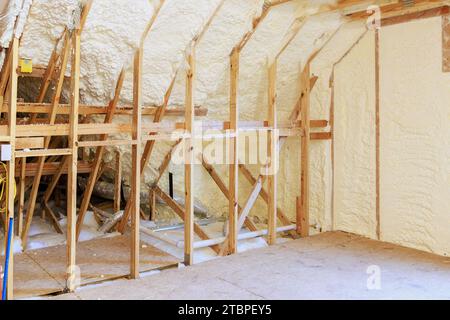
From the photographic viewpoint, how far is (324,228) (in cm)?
479

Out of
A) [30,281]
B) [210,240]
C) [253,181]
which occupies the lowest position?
[30,281]

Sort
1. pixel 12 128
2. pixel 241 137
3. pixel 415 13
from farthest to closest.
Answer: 1. pixel 241 137
2. pixel 415 13
3. pixel 12 128

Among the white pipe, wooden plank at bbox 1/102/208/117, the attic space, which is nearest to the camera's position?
the attic space

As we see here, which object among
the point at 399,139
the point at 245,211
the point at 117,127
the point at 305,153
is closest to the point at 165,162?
the point at 245,211

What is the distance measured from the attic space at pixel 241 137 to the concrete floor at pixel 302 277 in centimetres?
2

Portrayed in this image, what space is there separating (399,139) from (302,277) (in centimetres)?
178

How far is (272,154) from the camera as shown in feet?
14.4

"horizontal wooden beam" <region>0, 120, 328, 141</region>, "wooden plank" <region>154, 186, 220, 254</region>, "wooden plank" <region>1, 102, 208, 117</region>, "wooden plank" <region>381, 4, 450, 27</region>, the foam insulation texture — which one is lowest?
"wooden plank" <region>154, 186, 220, 254</region>

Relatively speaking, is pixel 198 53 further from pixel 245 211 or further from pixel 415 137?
pixel 415 137

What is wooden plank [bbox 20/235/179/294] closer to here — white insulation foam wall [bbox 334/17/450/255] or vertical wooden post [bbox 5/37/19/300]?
vertical wooden post [bbox 5/37/19/300]

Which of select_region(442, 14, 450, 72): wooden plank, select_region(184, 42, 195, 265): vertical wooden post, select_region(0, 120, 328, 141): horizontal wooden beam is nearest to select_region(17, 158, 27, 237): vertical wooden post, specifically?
select_region(0, 120, 328, 141): horizontal wooden beam

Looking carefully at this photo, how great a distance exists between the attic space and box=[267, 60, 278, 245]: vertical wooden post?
0.02m

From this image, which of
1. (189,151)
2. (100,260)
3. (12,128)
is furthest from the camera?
(100,260)

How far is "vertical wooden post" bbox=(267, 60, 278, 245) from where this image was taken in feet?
14.3
